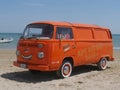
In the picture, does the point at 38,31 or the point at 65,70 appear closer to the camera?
the point at 38,31

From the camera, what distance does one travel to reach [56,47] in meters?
11.2

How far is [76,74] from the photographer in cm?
1282

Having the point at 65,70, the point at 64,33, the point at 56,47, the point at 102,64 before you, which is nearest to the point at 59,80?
the point at 65,70

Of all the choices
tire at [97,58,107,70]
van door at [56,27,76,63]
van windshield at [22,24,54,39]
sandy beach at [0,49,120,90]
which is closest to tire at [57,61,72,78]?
sandy beach at [0,49,120,90]

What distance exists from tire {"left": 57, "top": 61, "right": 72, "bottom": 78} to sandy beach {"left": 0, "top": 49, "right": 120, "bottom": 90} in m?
0.20

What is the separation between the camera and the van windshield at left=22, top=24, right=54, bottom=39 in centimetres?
1129

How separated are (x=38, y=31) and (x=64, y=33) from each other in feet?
3.22

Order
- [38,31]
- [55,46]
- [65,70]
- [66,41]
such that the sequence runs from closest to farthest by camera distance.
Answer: [55,46]
[66,41]
[38,31]
[65,70]

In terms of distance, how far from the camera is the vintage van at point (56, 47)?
36.1 feet

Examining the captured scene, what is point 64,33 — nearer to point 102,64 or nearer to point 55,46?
point 55,46

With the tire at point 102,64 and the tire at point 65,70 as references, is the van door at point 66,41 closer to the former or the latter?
the tire at point 65,70

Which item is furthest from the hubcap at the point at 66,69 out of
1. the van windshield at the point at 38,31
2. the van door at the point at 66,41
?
the van windshield at the point at 38,31

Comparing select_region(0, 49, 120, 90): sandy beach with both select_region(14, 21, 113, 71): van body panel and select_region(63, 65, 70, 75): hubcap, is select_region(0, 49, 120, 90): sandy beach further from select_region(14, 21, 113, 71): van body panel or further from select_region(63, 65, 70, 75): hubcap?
select_region(14, 21, 113, 71): van body panel

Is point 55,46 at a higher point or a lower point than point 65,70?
higher
